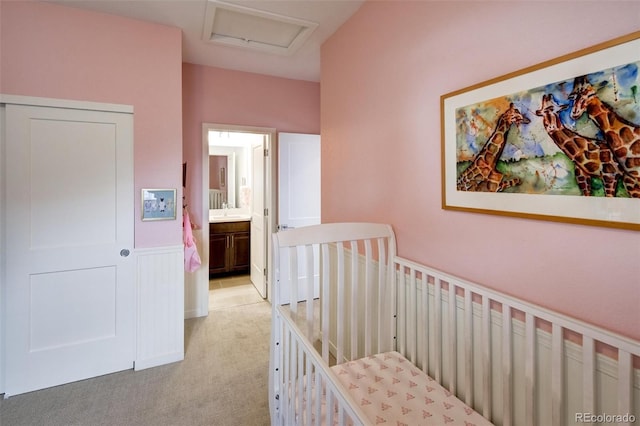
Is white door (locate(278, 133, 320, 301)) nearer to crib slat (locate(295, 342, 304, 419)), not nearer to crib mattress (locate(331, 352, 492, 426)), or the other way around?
crib mattress (locate(331, 352, 492, 426))

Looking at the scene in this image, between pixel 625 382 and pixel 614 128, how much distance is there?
760mm

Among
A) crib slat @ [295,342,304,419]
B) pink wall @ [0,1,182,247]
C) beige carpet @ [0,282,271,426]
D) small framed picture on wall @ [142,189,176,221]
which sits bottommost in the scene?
beige carpet @ [0,282,271,426]

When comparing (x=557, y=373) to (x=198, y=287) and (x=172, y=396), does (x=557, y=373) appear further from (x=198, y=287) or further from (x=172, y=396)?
(x=198, y=287)

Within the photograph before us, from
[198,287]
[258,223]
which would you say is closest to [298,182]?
[258,223]

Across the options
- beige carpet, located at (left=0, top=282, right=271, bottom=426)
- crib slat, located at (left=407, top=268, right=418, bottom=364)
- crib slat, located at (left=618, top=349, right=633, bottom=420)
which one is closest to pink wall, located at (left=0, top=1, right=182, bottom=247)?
beige carpet, located at (left=0, top=282, right=271, bottom=426)

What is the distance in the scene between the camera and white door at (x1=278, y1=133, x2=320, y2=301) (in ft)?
11.7

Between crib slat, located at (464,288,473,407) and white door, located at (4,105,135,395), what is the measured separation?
2336 mm

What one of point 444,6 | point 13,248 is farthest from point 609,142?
point 13,248

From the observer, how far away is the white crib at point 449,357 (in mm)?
976

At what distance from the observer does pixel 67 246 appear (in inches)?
86.4

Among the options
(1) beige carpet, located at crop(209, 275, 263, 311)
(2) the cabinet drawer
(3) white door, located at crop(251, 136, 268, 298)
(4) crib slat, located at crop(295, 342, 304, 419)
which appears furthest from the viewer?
(2) the cabinet drawer

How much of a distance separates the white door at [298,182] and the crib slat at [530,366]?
2.50 m

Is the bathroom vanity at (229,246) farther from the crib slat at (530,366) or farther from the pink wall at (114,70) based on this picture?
the crib slat at (530,366)

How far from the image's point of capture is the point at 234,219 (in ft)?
15.1
